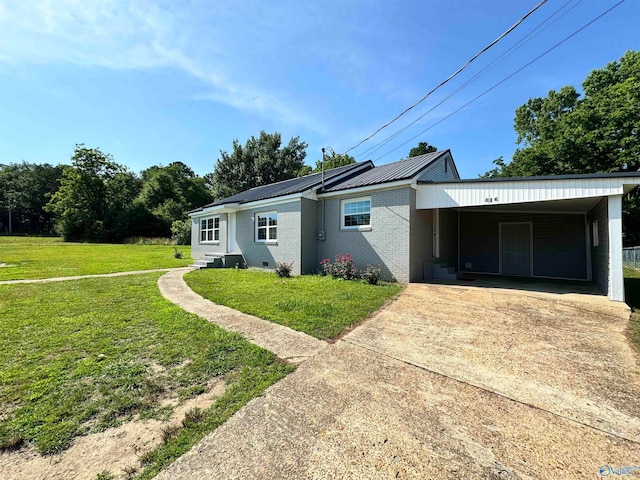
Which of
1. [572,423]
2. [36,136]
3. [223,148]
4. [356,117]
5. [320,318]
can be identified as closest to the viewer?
[572,423]

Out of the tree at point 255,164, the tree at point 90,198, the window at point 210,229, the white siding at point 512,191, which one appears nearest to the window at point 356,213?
the white siding at point 512,191

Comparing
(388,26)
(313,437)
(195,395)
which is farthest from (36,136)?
(313,437)

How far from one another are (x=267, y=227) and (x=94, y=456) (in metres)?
10.8

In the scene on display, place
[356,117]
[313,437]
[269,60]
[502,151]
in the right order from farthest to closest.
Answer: [502,151] → [356,117] → [269,60] → [313,437]

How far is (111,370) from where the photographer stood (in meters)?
3.29

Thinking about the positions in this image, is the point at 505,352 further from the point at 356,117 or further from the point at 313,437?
the point at 356,117

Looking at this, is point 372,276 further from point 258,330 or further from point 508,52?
point 508,52

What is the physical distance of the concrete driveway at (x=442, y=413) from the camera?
1.93 m

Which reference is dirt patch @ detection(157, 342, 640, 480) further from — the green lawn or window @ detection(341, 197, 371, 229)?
window @ detection(341, 197, 371, 229)

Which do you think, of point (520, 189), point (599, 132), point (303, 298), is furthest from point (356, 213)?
point (599, 132)

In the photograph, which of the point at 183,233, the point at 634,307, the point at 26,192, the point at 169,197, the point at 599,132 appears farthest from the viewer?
the point at 26,192

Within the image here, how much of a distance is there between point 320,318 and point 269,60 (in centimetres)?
932

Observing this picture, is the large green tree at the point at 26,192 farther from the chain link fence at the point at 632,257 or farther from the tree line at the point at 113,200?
the chain link fence at the point at 632,257

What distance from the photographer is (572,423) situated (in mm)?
2377
